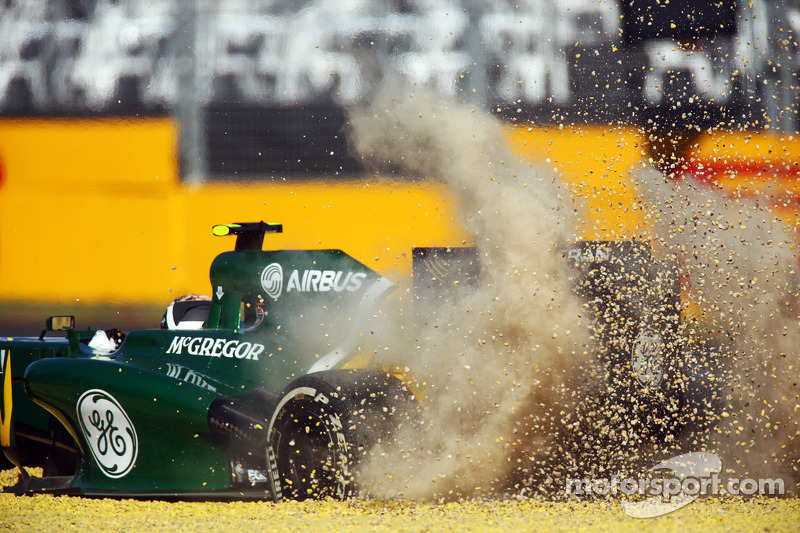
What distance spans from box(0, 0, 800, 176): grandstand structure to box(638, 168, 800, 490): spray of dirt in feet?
6.52

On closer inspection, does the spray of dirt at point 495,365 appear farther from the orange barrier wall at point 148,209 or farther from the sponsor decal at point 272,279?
the orange barrier wall at point 148,209

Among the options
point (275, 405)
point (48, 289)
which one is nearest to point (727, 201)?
point (275, 405)

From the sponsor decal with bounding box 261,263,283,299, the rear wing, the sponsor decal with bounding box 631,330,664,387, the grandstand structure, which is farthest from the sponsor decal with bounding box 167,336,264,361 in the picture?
the grandstand structure

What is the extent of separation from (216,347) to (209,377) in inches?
6.3

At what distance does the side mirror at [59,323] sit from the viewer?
3.83 meters

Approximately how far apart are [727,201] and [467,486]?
226 cm

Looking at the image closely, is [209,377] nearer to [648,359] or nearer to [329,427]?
[329,427]

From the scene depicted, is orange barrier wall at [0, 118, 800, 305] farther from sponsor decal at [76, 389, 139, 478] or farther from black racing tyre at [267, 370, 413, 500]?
black racing tyre at [267, 370, 413, 500]

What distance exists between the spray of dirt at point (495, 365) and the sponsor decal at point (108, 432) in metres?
1.22

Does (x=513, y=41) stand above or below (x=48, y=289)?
above

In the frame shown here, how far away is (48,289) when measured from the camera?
5.81 meters

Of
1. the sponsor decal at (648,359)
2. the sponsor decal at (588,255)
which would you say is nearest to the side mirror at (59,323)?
the sponsor decal at (588,255)

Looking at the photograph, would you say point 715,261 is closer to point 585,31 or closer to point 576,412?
point 576,412

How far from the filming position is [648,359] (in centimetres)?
328
